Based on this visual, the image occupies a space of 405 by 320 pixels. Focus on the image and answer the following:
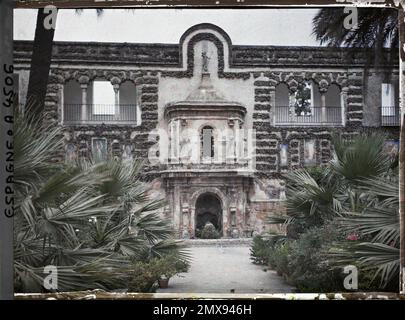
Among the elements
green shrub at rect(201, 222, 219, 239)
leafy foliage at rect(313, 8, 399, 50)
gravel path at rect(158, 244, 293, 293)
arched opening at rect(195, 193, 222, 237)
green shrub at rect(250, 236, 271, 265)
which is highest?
leafy foliage at rect(313, 8, 399, 50)

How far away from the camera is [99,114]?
220 inches

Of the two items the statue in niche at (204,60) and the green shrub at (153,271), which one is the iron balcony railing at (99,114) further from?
the green shrub at (153,271)

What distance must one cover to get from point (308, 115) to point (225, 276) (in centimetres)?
191

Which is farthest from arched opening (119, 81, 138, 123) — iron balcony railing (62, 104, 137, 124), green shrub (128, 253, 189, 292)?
green shrub (128, 253, 189, 292)

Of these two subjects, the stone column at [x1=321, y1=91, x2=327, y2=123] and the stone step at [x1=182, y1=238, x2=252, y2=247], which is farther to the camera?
the stone column at [x1=321, y1=91, x2=327, y2=123]

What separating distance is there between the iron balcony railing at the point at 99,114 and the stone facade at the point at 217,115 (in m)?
0.03

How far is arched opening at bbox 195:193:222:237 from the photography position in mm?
5594

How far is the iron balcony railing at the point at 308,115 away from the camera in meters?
5.62

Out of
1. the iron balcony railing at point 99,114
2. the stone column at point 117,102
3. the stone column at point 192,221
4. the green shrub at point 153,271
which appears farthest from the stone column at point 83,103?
the green shrub at point 153,271

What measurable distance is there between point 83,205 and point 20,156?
777 millimetres

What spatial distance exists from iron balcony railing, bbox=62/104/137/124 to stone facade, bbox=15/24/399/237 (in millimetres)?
34

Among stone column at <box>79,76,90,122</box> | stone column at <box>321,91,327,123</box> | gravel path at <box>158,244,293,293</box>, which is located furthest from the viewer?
stone column at <box>321,91,327,123</box>

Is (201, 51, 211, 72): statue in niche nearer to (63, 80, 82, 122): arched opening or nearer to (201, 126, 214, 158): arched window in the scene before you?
(201, 126, 214, 158): arched window
